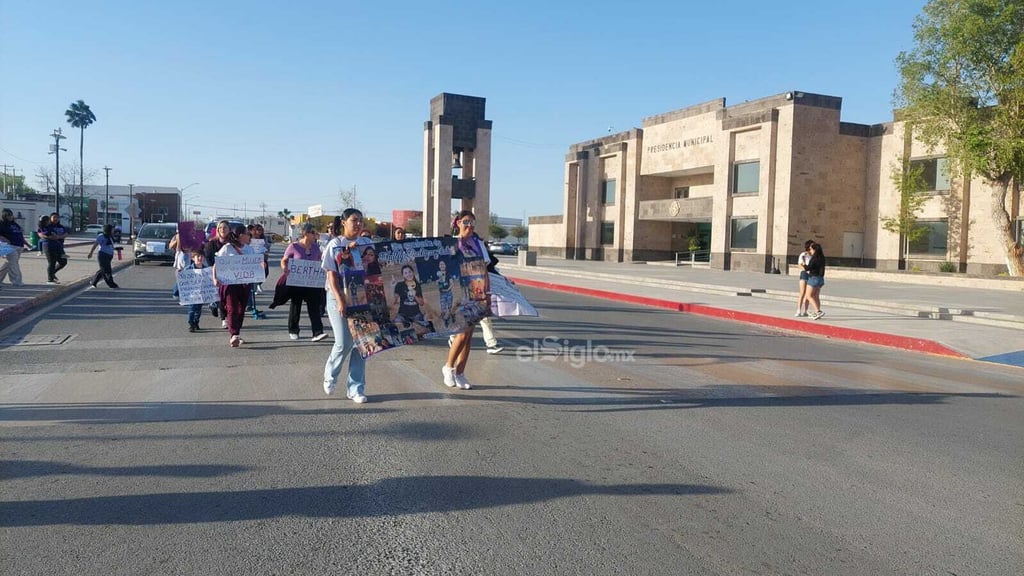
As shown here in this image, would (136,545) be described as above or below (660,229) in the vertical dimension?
below

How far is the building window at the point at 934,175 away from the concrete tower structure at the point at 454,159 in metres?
26.2

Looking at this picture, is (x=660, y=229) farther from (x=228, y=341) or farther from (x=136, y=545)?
(x=136, y=545)

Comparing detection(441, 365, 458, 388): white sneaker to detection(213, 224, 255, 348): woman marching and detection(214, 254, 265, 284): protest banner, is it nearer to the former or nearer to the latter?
detection(213, 224, 255, 348): woman marching

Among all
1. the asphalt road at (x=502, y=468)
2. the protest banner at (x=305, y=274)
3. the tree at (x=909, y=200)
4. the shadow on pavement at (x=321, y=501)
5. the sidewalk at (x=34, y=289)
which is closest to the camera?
the asphalt road at (x=502, y=468)

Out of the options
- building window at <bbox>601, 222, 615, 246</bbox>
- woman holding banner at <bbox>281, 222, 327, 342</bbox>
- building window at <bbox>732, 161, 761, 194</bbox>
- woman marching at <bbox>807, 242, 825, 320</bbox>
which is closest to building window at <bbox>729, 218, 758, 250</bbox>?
building window at <bbox>732, 161, 761, 194</bbox>

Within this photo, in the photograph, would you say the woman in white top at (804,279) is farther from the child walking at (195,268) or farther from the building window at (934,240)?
the building window at (934,240)

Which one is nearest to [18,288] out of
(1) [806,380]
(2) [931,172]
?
(1) [806,380]

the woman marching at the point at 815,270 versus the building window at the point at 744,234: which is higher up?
the building window at the point at 744,234

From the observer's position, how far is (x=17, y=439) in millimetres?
5930

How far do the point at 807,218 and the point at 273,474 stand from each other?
36736 mm

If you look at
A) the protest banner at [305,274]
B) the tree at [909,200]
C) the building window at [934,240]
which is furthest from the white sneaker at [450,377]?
the building window at [934,240]

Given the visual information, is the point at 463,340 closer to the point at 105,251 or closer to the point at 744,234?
the point at 105,251

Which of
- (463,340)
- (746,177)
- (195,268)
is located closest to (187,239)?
(195,268)

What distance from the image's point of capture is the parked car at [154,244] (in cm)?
2900
